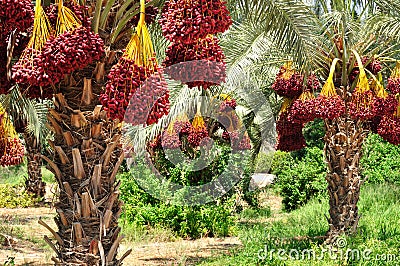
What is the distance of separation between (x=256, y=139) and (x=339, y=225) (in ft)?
13.4

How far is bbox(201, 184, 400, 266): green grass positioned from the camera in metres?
7.20

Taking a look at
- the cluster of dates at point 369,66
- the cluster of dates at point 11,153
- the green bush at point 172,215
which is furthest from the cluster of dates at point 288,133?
the cluster of dates at point 11,153

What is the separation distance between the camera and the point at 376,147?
16609 mm

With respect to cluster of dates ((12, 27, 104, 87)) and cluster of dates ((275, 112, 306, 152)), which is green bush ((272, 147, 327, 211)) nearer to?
cluster of dates ((275, 112, 306, 152))

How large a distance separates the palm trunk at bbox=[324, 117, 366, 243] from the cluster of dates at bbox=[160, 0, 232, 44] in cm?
565

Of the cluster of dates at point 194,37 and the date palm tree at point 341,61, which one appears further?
the date palm tree at point 341,61

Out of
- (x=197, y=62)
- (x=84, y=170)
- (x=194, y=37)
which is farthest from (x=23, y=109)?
(x=194, y=37)

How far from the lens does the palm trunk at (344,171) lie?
8180 millimetres

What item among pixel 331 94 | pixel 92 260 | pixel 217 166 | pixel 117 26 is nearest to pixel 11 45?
pixel 117 26

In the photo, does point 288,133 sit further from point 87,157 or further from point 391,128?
point 87,157

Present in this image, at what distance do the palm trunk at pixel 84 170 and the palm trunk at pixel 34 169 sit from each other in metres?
11.2

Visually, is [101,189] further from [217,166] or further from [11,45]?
[217,166]

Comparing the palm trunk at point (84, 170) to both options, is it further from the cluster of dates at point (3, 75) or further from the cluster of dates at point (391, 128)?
the cluster of dates at point (391, 128)

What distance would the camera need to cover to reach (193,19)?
111 inches
